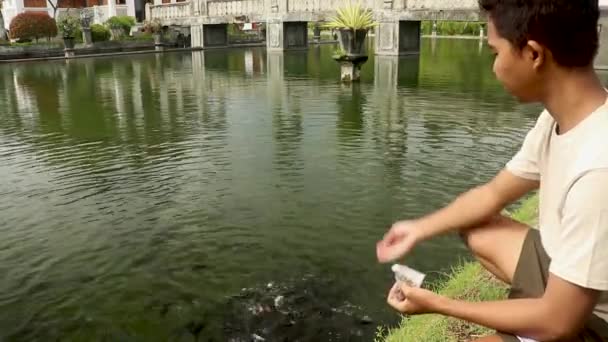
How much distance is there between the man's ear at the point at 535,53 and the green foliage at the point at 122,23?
4426 centimetres

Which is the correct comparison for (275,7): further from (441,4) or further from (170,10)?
(441,4)

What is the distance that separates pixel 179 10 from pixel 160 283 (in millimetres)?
40602

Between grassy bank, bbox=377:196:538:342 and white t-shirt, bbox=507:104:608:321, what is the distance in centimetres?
140

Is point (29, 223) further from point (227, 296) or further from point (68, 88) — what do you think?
point (68, 88)

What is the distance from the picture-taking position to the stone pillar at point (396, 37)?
29047 millimetres

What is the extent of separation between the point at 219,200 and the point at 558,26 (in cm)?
565

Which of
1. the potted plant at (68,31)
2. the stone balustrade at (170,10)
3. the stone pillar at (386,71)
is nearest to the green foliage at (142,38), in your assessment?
the stone balustrade at (170,10)

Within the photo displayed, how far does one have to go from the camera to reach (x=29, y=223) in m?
6.45

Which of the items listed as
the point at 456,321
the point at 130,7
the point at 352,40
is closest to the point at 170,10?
the point at 130,7

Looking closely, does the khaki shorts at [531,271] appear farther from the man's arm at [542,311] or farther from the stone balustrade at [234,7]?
the stone balustrade at [234,7]

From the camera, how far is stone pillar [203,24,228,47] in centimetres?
4159

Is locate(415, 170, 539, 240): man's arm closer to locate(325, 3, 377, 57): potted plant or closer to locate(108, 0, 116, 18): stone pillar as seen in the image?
locate(325, 3, 377, 57): potted plant

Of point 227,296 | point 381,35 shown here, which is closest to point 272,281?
point 227,296

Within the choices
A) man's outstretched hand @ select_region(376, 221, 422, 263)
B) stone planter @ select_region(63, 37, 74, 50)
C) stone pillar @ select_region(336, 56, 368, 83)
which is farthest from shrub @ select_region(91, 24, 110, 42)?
man's outstretched hand @ select_region(376, 221, 422, 263)
